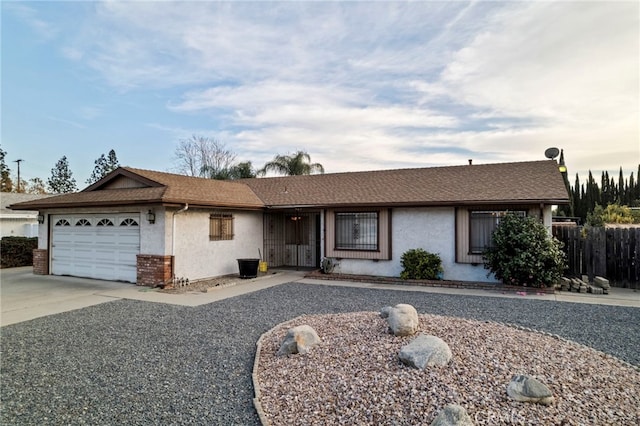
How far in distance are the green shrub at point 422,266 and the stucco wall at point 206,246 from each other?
5.93m

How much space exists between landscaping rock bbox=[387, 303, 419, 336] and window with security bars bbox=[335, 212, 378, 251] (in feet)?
24.4

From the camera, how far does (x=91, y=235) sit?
12383mm

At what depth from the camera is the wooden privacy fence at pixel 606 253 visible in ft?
34.9

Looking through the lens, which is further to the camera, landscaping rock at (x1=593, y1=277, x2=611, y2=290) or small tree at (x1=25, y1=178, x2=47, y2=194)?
small tree at (x1=25, y1=178, x2=47, y2=194)

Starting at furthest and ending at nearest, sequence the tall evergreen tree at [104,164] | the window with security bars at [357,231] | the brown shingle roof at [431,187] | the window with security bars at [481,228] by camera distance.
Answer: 1. the tall evergreen tree at [104,164]
2. the window with security bars at [357,231]
3. the window with security bars at [481,228]
4. the brown shingle roof at [431,187]

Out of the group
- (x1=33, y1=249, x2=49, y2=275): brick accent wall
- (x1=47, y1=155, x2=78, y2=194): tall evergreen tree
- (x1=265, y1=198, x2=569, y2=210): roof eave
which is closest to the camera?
(x1=265, y1=198, x2=569, y2=210): roof eave

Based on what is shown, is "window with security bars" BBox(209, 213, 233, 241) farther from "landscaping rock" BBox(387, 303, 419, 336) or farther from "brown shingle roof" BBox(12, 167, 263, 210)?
"landscaping rock" BBox(387, 303, 419, 336)

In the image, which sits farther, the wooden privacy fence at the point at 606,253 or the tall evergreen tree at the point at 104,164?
the tall evergreen tree at the point at 104,164

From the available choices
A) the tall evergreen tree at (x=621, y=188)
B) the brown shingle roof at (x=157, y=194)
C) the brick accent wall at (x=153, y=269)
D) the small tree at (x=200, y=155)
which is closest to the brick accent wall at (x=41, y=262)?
the brown shingle roof at (x=157, y=194)

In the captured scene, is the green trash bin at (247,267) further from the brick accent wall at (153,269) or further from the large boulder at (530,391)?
the large boulder at (530,391)

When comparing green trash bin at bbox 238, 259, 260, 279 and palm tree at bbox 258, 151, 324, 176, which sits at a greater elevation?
palm tree at bbox 258, 151, 324, 176

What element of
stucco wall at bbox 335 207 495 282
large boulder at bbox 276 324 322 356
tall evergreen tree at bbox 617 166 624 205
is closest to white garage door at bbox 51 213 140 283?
stucco wall at bbox 335 207 495 282

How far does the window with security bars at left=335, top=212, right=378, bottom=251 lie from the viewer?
1269 cm

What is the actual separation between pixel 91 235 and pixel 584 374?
13529 mm
